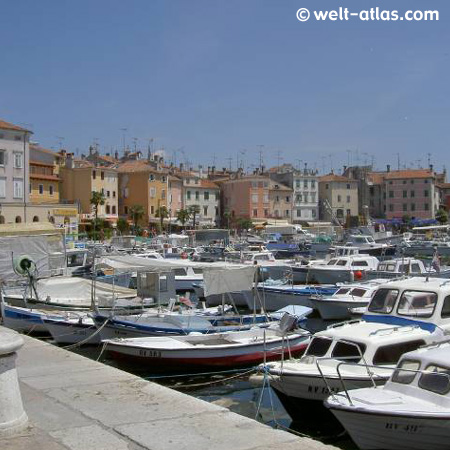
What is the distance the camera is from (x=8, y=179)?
70.9 m

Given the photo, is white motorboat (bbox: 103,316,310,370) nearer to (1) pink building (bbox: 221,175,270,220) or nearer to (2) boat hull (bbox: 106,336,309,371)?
(2) boat hull (bbox: 106,336,309,371)

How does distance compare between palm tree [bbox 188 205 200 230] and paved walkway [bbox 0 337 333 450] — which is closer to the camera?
paved walkway [bbox 0 337 333 450]

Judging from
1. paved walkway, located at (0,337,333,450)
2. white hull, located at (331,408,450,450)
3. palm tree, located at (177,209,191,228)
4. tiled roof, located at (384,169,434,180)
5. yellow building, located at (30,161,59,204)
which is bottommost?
white hull, located at (331,408,450,450)

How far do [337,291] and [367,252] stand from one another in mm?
26236

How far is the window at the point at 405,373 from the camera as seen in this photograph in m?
11.5

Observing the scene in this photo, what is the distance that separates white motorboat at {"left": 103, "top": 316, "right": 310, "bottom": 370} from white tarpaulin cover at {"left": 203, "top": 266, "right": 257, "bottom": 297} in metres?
1.98

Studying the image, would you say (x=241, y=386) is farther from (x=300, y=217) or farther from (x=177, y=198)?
(x=300, y=217)

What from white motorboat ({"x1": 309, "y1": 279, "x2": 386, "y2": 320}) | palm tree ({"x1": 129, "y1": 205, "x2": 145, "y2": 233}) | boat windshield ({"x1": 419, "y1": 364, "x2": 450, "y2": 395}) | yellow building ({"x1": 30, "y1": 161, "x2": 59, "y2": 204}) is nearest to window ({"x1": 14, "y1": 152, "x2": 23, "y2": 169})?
yellow building ({"x1": 30, "y1": 161, "x2": 59, "y2": 204})

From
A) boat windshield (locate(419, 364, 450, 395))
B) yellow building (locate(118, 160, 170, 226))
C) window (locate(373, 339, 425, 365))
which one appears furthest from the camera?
yellow building (locate(118, 160, 170, 226))

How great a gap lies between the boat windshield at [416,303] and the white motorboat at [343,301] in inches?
370

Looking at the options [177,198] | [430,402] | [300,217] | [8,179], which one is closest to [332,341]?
[430,402]

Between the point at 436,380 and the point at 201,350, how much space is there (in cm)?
839

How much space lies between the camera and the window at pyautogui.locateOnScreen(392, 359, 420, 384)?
11539 mm

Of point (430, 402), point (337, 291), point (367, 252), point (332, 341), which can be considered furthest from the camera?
point (367, 252)
